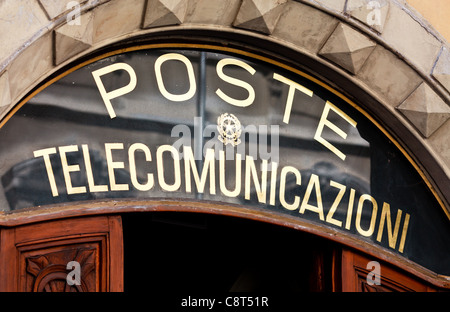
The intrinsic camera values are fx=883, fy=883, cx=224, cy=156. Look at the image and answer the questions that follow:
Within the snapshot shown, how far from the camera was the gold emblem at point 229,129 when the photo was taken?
4.41m

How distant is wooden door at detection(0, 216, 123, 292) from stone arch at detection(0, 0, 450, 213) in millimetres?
693

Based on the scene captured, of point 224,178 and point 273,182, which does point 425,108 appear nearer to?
point 273,182

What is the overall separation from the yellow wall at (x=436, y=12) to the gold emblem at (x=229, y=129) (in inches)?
47.0

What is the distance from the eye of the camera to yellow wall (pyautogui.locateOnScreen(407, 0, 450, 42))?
4789mm

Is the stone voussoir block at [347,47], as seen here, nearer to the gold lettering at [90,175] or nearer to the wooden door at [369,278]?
the wooden door at [369,278]

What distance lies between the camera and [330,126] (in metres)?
4.70

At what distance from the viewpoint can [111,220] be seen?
4.03 meters

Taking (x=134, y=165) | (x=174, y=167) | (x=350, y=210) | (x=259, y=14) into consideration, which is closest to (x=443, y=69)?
(x=350, y=210)

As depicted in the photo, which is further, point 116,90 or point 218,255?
point 218,255

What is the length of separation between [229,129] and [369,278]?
1054 millimetres

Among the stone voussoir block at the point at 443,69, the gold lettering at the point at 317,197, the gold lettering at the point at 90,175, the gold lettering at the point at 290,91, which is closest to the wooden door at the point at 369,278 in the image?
the gold lettering at the point at 317,197

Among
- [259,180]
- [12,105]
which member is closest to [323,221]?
[259,180]
